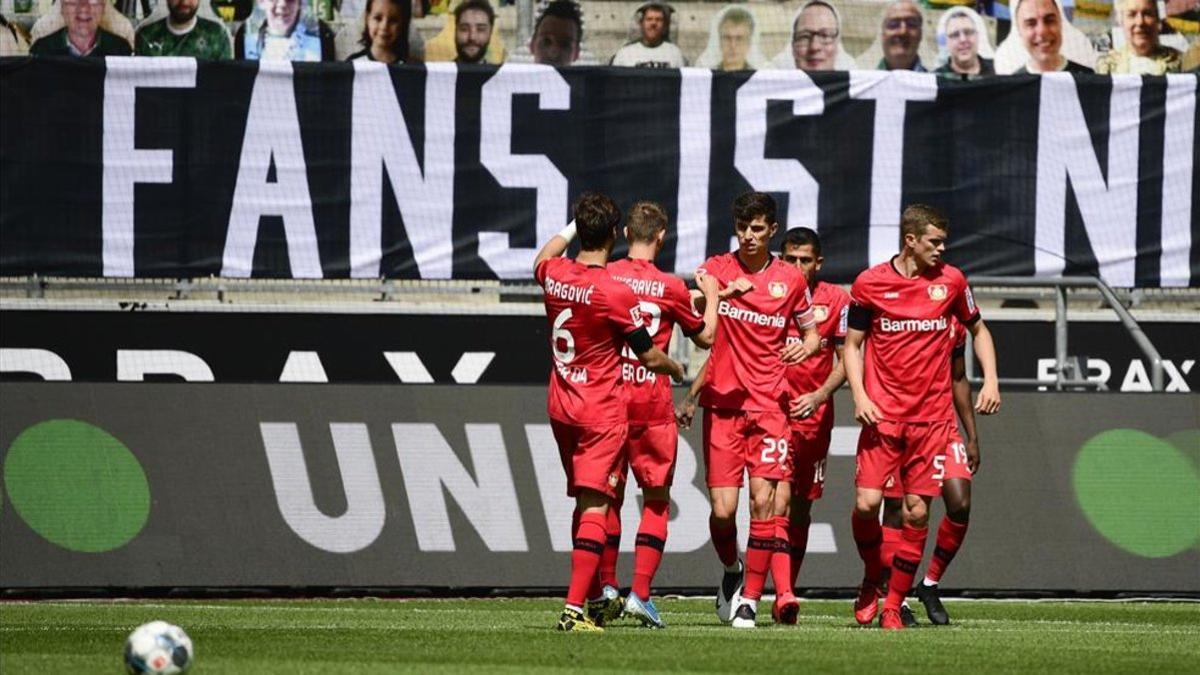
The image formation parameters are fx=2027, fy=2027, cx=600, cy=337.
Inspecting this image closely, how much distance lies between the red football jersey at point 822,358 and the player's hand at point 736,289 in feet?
3.83

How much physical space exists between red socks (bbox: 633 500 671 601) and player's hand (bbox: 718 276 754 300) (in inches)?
45.1

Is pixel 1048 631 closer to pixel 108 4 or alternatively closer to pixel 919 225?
pixel 919 225

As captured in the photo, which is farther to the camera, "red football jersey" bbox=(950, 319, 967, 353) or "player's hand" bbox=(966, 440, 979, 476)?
"player's hand" bbox=(966, 440, 979, 476)

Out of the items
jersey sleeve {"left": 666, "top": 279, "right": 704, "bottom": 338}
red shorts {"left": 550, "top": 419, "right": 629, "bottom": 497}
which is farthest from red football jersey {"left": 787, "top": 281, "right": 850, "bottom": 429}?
red shorts {"left": 550, "top": 419, "right": 629, "bottom": 497}

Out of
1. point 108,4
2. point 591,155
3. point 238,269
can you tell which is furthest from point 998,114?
point 108,4

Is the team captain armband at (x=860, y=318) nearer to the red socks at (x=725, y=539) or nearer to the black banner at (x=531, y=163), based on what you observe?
the red socks at (x=725, y=539)

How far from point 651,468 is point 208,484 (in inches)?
177

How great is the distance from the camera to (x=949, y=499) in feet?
36.5

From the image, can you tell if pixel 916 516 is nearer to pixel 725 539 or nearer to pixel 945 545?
pixel 945 545

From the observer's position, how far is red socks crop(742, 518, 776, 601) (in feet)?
35.1

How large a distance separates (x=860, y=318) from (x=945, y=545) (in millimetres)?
1392

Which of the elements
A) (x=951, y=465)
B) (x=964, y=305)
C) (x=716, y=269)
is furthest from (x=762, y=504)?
(x=964, y=305)

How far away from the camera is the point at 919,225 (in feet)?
35.8

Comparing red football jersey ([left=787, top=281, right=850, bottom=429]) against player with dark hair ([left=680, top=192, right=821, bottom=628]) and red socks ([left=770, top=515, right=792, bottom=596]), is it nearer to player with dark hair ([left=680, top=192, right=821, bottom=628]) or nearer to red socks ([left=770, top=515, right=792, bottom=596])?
player with dark hair ([left=680, top=192, right=821, bottom=628])
